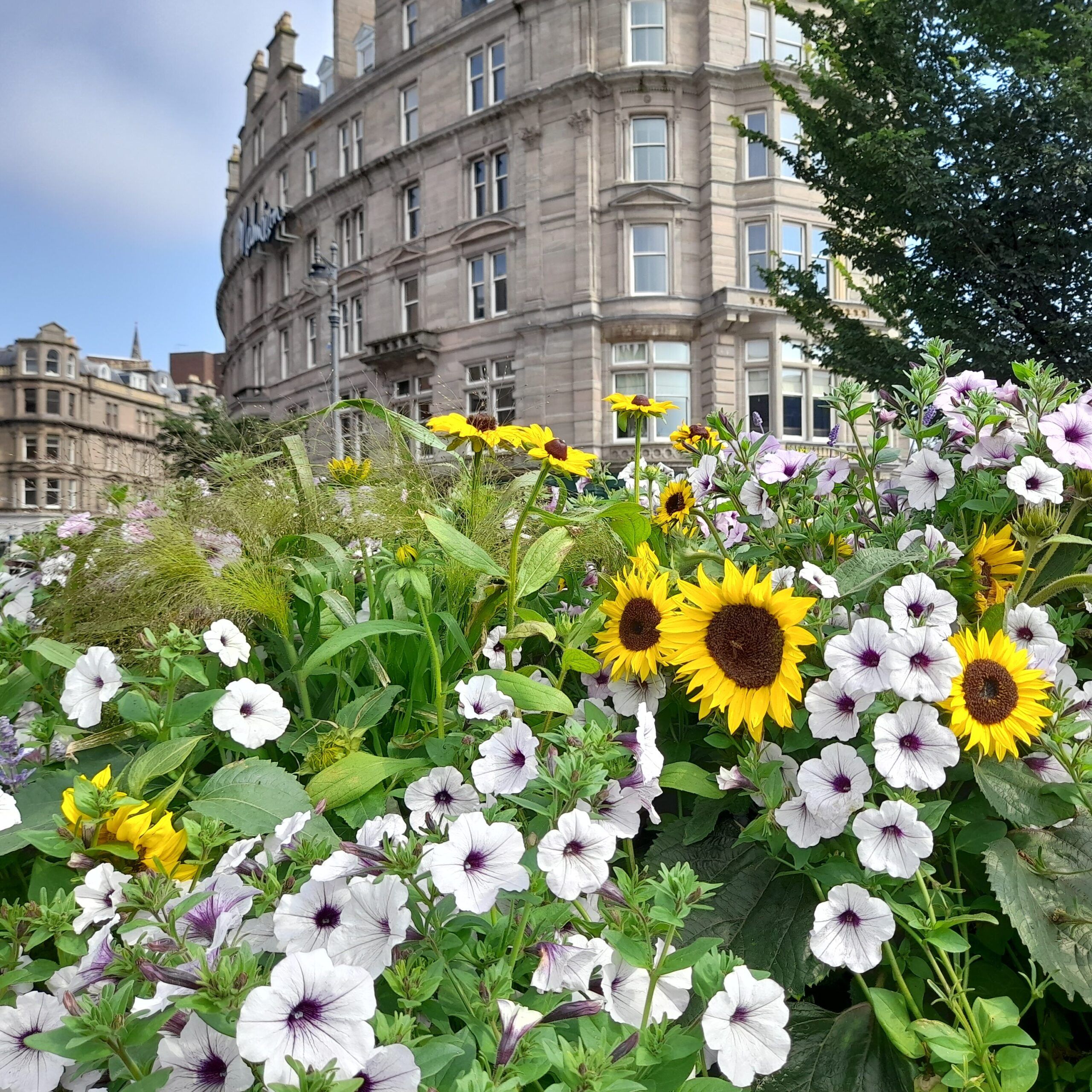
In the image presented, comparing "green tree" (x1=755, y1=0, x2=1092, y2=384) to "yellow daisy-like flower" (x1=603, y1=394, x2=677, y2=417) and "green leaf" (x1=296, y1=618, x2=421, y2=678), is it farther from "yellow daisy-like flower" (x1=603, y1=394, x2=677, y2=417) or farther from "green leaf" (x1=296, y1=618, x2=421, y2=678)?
"green leaf" (x1=296, y1=618, x2=421, y2=678)

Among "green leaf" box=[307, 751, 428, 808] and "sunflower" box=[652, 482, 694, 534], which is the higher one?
"sunflower" box=[652, 482, 694, 534]

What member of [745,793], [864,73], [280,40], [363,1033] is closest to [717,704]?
[745,793]

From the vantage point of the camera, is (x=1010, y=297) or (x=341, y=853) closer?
(x=341, y=853)

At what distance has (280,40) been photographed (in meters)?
29.5

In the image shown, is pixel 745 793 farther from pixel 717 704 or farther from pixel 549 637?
pixel 549 637

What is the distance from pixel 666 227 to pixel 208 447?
18807mm

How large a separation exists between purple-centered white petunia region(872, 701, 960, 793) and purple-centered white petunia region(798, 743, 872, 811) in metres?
0.03

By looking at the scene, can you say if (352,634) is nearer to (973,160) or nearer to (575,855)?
(575,855)

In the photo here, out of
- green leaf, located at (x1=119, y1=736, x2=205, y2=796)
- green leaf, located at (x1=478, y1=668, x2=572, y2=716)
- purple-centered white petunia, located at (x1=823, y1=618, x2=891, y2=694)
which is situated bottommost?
green leaf, located at (x1=119, y1=736, x2=205, y2=796)

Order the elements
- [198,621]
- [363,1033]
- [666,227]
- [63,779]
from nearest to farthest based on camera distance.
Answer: [363,1033], [63,779], [198,621], [666,227]

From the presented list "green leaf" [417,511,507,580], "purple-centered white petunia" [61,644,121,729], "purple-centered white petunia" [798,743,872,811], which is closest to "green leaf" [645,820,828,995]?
"purple-centered white petunia" [798,743,872,811]

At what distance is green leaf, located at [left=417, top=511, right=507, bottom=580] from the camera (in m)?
1.06

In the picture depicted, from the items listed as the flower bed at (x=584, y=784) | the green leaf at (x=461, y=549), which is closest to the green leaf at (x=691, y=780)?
the flower bed at (x=584, y=784)

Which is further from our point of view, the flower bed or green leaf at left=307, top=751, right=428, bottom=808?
green leaf at left=307, top=751, right=428, bottom=808
